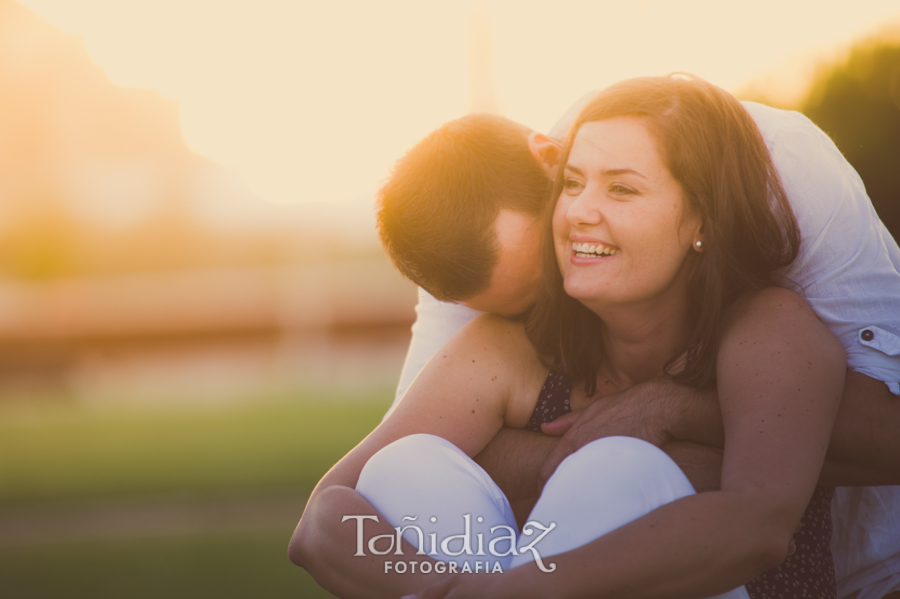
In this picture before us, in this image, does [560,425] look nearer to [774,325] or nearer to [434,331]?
[774,325]

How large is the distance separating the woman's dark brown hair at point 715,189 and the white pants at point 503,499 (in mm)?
490

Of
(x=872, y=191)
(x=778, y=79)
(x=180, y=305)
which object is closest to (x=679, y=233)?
(x=872, y=191)

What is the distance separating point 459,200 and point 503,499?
102 cm

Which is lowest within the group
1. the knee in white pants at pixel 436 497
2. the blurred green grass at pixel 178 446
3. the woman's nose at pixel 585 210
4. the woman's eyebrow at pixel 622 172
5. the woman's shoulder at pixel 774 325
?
the blurred green grass at pixel 178 446

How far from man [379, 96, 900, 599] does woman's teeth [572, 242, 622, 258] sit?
1.14ft

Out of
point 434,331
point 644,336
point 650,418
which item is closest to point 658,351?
point 644,336

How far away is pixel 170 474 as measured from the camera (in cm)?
736

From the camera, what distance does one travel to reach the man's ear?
2.72m

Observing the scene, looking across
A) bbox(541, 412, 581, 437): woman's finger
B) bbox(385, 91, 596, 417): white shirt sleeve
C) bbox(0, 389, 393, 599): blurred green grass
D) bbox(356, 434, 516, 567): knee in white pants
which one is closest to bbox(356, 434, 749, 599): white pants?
bbox(356, 434, 516, 567): knee in white pants

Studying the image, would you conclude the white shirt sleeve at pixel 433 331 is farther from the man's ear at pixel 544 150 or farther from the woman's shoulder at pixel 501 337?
the man's ear at pixel 544 150

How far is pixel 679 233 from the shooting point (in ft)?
7.34

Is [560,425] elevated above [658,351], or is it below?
below

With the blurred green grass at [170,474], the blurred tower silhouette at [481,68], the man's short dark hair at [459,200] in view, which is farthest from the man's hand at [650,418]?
the blurred tower silhouette at [481,68]

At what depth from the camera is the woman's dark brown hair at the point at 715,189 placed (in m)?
2.19
